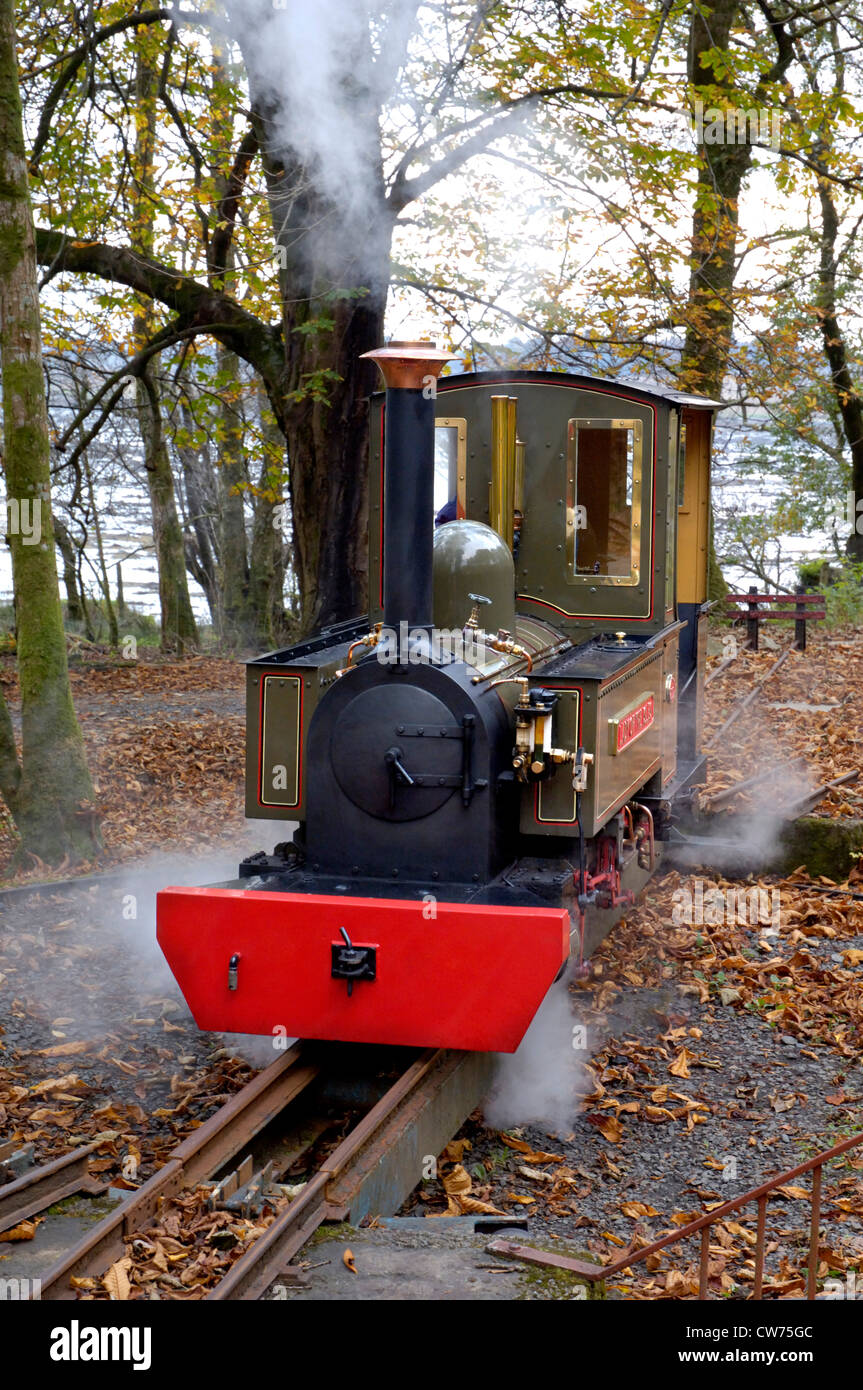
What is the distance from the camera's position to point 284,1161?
445 cm

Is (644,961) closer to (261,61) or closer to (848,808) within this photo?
(848,808)

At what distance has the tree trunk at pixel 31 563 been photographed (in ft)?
24.4

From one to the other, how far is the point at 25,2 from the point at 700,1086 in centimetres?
1091

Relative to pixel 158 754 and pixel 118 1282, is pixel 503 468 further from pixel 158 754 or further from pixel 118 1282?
pixel 158 754

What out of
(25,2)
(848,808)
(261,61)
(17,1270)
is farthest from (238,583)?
(17,1270)

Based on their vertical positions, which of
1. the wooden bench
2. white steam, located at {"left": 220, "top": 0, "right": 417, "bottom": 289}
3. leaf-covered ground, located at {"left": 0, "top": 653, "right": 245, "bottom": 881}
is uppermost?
white steam, located at {"left": 220, "top": 0, "right": 417, "bottom": 289}

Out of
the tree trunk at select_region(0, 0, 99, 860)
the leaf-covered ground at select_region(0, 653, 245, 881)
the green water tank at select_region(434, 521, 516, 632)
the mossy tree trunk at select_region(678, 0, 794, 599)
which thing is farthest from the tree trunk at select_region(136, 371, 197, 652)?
the green water tank at select_region(434, 521, 516, 632)

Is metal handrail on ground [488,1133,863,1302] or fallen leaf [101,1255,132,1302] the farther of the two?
fallen leaf [101,1255,132,1302]

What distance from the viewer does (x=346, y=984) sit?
471 centimetres

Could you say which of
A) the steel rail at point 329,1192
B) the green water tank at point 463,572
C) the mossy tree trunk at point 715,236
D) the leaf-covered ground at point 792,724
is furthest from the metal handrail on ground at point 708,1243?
the mossy tree trunk at point 715,236

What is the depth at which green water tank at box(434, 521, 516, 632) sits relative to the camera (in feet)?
18.1

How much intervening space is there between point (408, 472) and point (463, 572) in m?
0.77

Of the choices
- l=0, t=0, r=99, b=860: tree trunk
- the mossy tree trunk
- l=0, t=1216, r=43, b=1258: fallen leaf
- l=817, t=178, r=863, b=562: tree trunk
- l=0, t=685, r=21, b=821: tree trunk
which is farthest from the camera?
l=817, t=178, r=863, b=562: tree trunk

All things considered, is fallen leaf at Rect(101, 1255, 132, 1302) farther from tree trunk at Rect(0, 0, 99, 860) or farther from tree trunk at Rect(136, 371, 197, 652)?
tree trunk at Rect(136, 371, 197, 652)
